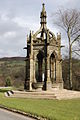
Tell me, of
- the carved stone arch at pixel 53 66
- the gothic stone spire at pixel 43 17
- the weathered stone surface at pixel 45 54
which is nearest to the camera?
the weathered stone surface at pixel 45 54

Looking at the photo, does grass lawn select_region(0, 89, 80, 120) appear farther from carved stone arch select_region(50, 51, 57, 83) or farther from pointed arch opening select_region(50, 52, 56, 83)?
pointed arch opening select_region(50, 52, 56, 83)

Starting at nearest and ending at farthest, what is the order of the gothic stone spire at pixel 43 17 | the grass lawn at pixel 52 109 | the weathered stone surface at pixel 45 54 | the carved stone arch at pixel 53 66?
1. the grass lawn at pixel 52 109
2. the weathered stone surface at pixel 45 54
3. the carved stone arch at pixel 53 66
4. the gothic stone spire at pixel 43 17

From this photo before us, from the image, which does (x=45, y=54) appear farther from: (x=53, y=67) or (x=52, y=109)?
(x=52, y=109)

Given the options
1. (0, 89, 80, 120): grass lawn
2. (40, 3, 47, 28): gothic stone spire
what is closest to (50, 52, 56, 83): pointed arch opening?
(40, 3, 47, 28): gothic stone spire

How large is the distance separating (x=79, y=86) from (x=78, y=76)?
166 cm

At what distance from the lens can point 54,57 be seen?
31.7 metres

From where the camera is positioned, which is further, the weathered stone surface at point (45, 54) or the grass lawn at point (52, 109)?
the weathered stone surface at point (45, 54)

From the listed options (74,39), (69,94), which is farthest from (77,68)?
(69,94)

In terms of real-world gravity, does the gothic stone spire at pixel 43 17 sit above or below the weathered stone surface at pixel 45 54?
above

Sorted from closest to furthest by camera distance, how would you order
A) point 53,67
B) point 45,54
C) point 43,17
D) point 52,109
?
point 52,109
point 45,54
point 43,17
point 53,67

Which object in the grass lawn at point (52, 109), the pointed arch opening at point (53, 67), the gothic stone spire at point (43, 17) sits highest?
the gothic stone spire at point (43, 17)

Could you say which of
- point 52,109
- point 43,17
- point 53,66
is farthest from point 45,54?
point 52,109

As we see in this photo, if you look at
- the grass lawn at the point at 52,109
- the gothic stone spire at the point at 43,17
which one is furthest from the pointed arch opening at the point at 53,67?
the grass lawn at the point at 52,109

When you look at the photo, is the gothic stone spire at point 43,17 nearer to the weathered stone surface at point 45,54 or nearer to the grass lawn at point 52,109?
the weathered stone surface at point 45,54
